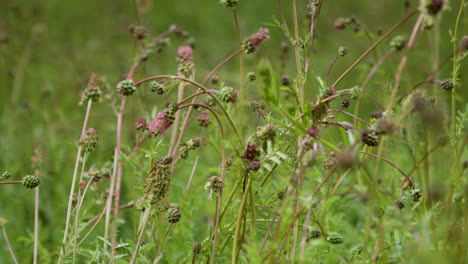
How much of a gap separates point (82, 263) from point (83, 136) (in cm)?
56

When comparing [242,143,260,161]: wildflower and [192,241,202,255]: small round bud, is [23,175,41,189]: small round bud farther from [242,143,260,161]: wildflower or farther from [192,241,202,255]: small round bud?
[242,143,260,161]: wildflower

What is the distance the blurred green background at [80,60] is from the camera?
223 centimetres

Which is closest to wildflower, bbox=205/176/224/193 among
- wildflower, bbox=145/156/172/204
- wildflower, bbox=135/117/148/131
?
wildflower, bbox=145/156/172/204

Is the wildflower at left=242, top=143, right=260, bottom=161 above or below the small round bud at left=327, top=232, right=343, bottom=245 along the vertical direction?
above

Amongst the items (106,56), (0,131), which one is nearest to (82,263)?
(0,131)

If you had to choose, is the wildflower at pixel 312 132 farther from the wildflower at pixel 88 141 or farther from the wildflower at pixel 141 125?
the wildflower at pixel 88 141

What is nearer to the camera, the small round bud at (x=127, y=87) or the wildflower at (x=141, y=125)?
the small round bud at (x=127, y=87)

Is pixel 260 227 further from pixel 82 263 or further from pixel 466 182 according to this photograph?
pixel 82 263

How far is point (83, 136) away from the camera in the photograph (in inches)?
51.3

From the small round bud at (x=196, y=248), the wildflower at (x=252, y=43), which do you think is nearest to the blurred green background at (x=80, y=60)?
the wildflower at (x=252, y=43)

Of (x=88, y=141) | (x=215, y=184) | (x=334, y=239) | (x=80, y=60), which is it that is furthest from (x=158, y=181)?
(x=80, y=60)

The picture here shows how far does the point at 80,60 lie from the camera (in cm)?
398

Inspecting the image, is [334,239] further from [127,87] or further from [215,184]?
[127,87]

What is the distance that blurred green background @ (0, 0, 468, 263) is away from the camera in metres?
2.23
